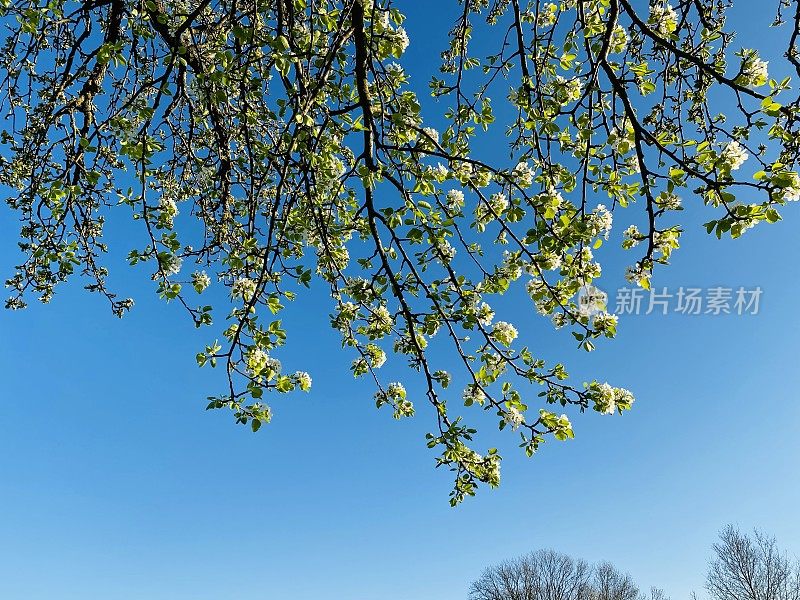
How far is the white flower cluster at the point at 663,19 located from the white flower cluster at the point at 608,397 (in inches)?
89.9

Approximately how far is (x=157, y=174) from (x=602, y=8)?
12.1 ft

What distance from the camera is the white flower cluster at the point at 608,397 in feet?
10.3

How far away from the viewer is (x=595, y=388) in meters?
3.18

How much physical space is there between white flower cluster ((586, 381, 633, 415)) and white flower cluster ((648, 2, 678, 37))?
2.28 m

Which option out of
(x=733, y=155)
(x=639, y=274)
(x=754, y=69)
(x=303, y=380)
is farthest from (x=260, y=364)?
(x=754, y=69)

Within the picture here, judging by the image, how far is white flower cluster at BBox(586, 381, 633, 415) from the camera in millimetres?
3143

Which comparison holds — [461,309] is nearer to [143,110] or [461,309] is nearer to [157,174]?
[143,110]

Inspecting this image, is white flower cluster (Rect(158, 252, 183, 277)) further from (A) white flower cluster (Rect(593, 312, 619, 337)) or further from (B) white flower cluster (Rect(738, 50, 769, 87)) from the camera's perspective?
(B) white flower cluster (Rect(738, 50, 769, 87))

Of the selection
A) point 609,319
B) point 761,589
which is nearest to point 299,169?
point 609,319

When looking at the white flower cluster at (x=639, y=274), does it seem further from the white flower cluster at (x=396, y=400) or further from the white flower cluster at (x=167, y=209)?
the white flower cluster at (x=167, y=209)

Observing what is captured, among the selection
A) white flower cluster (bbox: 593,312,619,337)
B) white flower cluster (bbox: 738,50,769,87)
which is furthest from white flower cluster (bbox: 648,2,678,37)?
white flower cluster (bbox: 593,312,619,337)

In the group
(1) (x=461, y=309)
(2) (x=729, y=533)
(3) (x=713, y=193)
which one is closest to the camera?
(3) (x=713, y=193)

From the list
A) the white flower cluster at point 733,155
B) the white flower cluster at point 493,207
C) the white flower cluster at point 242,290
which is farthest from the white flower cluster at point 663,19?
the white flower cluster at point 242,290

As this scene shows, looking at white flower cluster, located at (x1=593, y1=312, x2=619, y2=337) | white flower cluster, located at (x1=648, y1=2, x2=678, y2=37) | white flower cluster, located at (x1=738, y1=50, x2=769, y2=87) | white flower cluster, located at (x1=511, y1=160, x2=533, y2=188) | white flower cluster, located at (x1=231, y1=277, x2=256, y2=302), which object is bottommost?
white flower cluster, located at (x1=593, y1=312, x2=619, y2=337)
